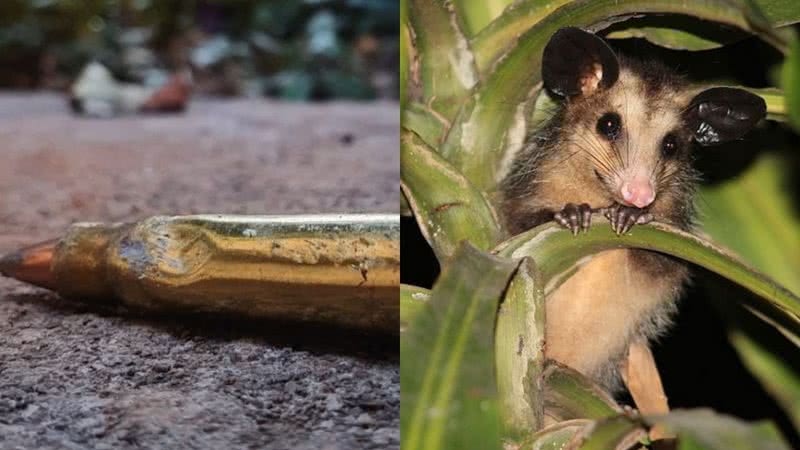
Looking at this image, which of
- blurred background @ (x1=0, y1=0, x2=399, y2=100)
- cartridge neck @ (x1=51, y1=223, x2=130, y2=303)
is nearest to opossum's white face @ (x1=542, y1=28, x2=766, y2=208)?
blurred background @ (x1=0, y1=0, x2=399, y2=100)

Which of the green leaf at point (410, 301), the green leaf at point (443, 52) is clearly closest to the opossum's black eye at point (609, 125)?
the green leaf at point (443, 52)

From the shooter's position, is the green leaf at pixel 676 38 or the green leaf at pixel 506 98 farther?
the green leaf at pixel 676 38

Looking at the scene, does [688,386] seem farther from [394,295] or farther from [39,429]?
[39,429]

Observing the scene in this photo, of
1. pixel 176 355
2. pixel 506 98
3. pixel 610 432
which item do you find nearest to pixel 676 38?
pixel 506 98

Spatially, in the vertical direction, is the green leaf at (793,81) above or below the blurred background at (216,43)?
below

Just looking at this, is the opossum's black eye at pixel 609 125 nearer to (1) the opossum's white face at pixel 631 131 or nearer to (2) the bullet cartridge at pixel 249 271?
Result: (1) the opossum's white face at pixel 631 131

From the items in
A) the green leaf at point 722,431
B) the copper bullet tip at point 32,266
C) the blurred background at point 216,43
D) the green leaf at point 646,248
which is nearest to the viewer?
the green leaf at point 722,431

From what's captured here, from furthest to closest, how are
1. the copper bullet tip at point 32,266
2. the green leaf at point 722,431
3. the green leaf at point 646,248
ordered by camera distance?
1. the copper bullet tip at point 32,266
2. the green leaf at point 646,248
3. the green leaf at point 722,431

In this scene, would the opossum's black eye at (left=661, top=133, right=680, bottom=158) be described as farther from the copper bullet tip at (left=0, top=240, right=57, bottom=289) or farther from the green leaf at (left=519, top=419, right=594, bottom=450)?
the copper bullet tip at (left=0, top=240, right=57, bottom=289)
